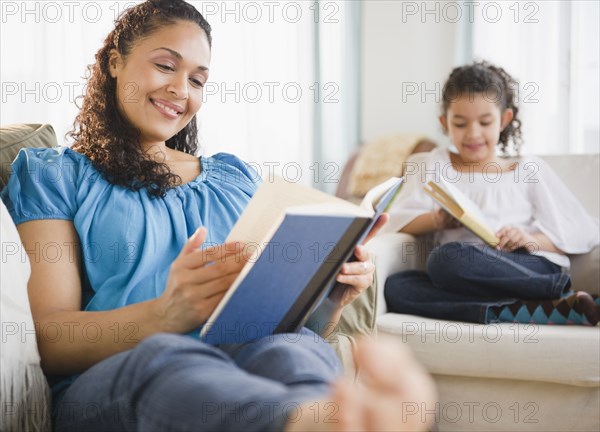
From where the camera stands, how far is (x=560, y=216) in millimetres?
2193

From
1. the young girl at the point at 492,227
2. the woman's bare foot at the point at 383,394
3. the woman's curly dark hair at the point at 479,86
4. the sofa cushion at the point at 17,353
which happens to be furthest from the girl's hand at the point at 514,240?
the woman's bare foot at the point at 383,394

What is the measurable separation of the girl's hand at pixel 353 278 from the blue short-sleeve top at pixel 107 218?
228mm

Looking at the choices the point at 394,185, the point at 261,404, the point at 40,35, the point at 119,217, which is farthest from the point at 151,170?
the point at 40,35

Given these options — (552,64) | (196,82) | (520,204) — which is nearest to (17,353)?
(196,82)

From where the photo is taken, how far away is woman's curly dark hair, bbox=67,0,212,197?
4.19ft

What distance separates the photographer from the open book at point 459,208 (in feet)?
6.38

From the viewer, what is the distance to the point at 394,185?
114 centimetres

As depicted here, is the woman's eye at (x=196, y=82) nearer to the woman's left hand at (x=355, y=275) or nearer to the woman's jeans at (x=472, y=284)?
the woman's left hand at (x=355, y=275)

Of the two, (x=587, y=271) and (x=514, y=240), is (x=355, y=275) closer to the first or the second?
(x=514, y=240)

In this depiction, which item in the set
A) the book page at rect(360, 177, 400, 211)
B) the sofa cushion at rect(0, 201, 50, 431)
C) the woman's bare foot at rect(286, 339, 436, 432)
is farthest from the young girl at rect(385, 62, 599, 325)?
the woman's bare foot at rect(286, 339, 436, 432)

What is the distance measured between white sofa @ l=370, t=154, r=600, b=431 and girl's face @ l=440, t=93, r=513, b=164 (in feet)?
2.10

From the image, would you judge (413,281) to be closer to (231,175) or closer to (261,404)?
(231,175)

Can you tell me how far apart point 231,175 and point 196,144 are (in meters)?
0.16

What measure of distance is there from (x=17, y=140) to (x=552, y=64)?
2658 mm
